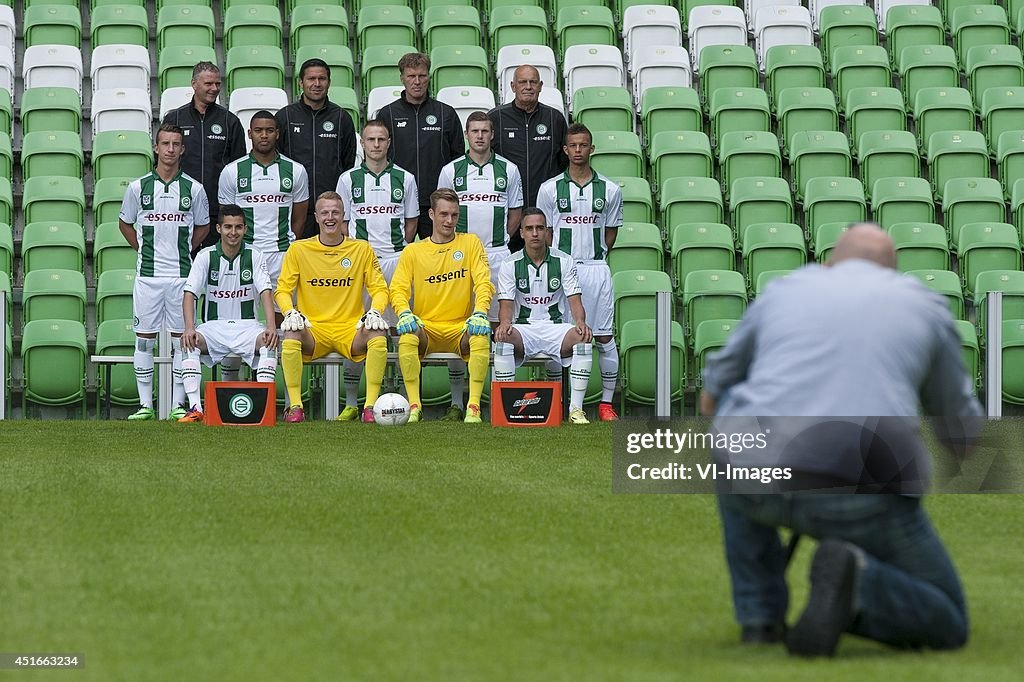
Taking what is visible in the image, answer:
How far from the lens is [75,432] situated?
952cm

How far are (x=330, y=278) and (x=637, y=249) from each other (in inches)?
107

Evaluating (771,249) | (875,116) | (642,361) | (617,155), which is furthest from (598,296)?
(875,116)

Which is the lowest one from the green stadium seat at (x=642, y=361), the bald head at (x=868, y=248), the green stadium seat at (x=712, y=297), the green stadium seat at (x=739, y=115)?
the green stadium seat at (x=642, y=361)

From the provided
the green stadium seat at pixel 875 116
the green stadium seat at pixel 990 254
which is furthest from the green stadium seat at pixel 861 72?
the green stadium seat at pixel 990 254

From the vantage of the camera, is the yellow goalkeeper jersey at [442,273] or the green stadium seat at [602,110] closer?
the yellow goalkeeper jersey at [442,273]

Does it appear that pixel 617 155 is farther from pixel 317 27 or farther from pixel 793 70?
pixel 317 27

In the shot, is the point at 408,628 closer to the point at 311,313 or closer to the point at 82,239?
the point at 311,313

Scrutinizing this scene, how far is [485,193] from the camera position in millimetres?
10891

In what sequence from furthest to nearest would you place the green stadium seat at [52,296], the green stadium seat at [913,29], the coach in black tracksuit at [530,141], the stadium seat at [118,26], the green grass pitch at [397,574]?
the green stadium seat at [913,29] → the stadium seat at [118,26] → the green stadium seat at [52,296] → the coach in black tracksuit at [530,141] → the green grass pitch at [397,574]

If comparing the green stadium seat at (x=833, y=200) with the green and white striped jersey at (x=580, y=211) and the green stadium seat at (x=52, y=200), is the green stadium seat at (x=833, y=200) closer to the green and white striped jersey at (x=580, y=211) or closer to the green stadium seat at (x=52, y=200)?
the green and white striped jersey at (x=580, y=211)

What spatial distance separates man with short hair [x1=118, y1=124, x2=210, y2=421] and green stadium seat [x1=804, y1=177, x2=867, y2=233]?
4964mm

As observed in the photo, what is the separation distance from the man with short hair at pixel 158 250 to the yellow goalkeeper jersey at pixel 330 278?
2.50ft

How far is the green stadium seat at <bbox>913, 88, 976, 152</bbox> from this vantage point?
1405 cm

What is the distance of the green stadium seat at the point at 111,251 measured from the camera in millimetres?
11914
